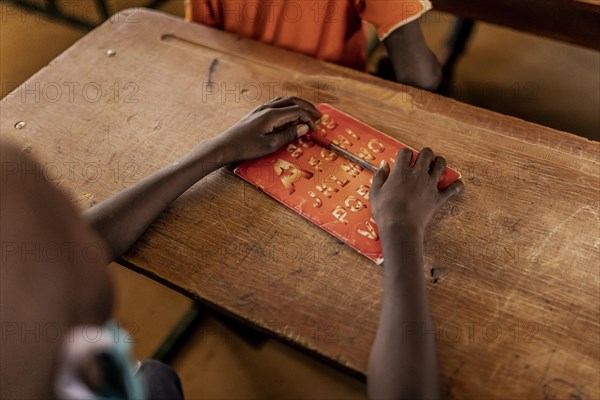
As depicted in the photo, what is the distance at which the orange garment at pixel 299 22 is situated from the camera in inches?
55.0

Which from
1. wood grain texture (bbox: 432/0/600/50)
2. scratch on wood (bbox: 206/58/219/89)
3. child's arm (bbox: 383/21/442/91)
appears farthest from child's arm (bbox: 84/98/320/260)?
wood grain texture (bbox: 432/0/600/50)

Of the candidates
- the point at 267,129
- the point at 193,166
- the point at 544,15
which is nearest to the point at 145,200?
the point at 193,166

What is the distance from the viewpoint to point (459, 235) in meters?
0.86

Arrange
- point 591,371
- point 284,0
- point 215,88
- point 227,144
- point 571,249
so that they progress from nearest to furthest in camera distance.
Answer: point 591,371 → point 571,249 → point 227,144 → point 215,88 → point 284,0

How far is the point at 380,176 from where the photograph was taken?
905mm

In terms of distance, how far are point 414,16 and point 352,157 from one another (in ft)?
1.50

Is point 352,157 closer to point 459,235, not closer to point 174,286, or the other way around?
point 459,235

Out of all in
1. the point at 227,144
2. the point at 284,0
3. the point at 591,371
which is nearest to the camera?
the point at 591,371

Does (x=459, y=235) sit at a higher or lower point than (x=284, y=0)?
lower

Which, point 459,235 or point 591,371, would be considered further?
point 459,235

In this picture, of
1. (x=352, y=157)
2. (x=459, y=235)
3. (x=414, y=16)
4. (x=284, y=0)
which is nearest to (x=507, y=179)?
(x=459, y=235)

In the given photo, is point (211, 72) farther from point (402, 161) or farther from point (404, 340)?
point (404, 340)

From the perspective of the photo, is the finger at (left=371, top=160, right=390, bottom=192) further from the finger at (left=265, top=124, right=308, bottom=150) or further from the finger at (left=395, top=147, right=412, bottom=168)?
the finger at (left=265, top=124, right=308, bottom=150)

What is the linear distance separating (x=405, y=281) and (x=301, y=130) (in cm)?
36
